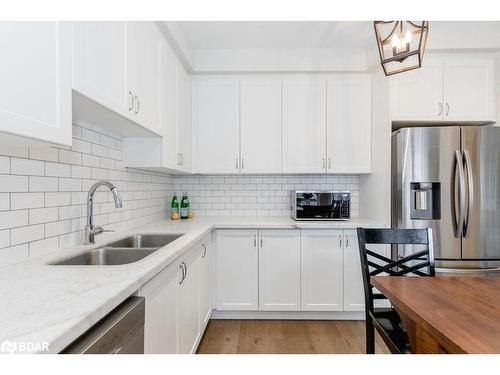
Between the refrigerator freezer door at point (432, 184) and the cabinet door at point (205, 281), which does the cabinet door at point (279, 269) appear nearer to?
the cabinet door at point (205, 281)

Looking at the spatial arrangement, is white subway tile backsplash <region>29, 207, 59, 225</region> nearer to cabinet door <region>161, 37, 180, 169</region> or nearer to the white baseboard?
cabinet door <region>161, 37, 180, 169</region>

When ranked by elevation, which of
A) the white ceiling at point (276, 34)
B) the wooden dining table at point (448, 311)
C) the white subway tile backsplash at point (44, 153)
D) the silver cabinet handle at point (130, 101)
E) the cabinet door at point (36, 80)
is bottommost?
the wooden dining table at point (448, 311)

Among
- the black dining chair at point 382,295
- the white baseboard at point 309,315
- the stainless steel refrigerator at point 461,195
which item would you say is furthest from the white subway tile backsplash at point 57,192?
the stainless steel refrigerator at point 461,195

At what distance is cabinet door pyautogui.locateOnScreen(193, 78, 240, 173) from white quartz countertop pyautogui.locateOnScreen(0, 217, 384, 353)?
1.59 m

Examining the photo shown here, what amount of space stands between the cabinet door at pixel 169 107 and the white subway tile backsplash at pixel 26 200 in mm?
909

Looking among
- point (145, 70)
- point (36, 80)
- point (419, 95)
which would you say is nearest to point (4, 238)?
point (36, 80)

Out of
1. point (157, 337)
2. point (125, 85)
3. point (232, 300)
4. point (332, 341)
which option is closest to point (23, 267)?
point (157, 337)

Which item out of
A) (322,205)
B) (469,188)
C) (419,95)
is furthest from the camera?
(322,205)

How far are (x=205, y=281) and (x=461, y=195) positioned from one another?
7.01ft

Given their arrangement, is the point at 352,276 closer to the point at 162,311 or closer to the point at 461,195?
the point at 461,195

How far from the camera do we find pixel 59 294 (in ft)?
2.71

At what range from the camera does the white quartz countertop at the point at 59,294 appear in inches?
24.6

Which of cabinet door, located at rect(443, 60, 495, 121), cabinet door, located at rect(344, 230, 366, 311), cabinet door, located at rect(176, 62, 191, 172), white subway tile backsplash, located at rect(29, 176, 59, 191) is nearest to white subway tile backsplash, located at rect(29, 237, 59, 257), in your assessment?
white subway tile backsplash, located at rect(29, 176, 59, 191)

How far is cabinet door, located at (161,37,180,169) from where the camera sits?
2137mm
